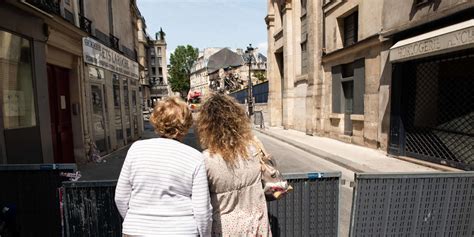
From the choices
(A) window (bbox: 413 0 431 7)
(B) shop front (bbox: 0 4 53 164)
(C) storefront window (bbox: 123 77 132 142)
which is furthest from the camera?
(C) storefront window (bbox: 123 77 132 142)

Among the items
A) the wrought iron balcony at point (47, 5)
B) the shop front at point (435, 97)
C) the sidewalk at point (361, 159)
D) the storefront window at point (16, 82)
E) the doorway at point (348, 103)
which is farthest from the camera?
the doorway at point (348, 103)

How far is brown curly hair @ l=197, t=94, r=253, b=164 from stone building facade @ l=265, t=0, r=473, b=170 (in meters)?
6.45

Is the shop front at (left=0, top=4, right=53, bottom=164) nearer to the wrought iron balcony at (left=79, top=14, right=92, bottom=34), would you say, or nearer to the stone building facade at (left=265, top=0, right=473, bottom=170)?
the wrought iron balcony at (left=79, top=14, right=92, bottom=34)

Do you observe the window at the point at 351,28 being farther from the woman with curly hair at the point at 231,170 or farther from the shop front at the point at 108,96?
the woman with curly hair at the point at 231,170

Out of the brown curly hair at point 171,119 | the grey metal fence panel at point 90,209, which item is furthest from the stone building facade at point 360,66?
the grey metal fence panel at point 90,209

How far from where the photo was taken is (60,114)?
8.13 m

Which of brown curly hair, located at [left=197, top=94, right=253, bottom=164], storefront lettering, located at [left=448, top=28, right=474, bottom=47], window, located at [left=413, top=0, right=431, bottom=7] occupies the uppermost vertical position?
window, located at [left=413, top=0, right=431, bottom=7]

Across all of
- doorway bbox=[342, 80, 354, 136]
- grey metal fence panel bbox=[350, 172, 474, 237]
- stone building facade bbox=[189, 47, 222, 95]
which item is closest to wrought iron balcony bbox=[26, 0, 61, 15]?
grey metal fence panel bbox=[350, 172, 474, 237]

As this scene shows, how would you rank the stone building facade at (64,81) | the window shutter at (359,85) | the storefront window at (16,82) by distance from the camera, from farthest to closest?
the window shutter at (359,85), the stone building facade at (64,81), the storefront window at (16,82)

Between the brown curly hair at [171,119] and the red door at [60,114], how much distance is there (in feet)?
23.8

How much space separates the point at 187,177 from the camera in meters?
1.76

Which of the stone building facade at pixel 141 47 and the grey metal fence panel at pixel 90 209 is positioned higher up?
the stone building facade at pixel 141 47

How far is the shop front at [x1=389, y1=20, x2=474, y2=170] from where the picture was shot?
675cm

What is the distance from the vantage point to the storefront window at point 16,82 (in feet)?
17.6
